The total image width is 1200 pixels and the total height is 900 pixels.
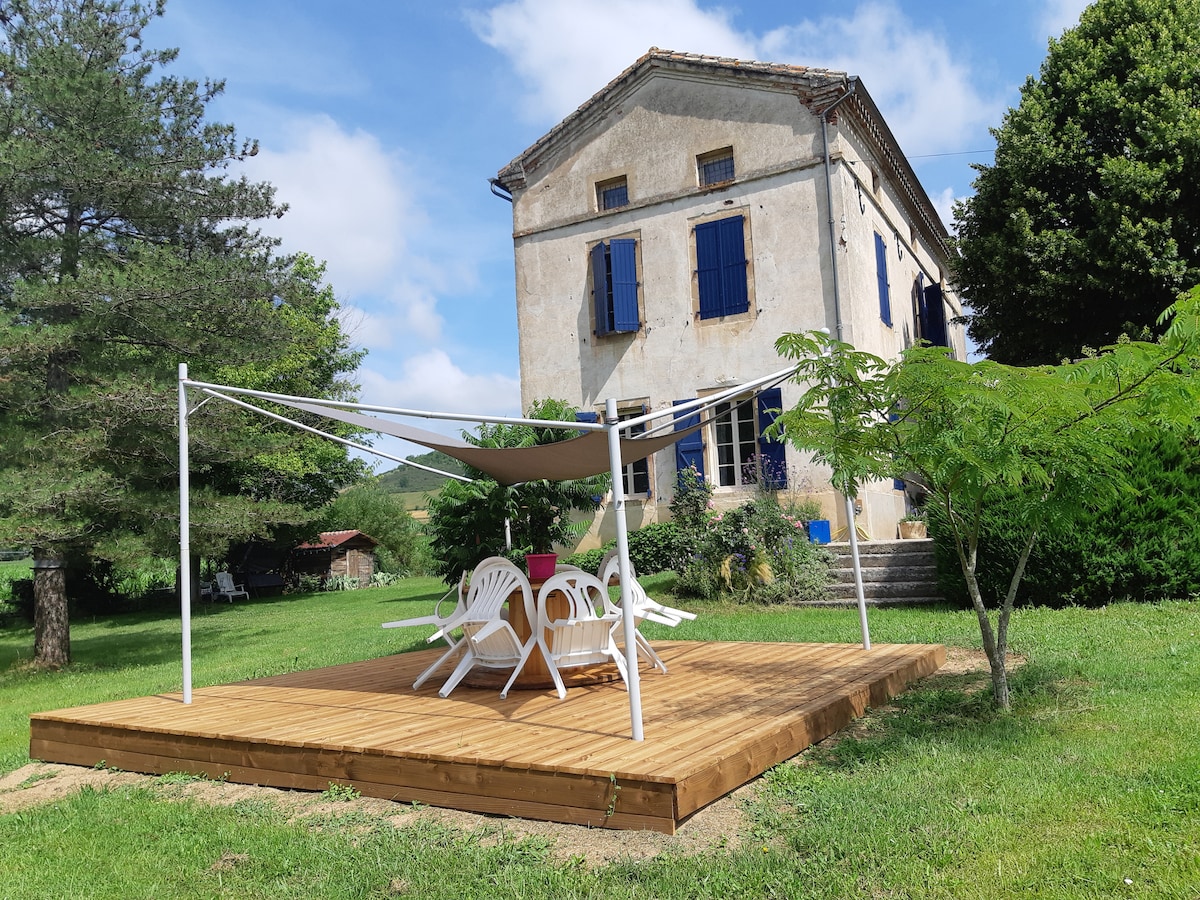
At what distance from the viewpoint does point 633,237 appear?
46.7 feet

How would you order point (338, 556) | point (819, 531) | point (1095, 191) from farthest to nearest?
point (338, 556), point (1095, 191), point (819, 531)

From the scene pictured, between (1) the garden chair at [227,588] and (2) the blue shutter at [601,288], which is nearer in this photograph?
(2) the blue shutter at [601,288]

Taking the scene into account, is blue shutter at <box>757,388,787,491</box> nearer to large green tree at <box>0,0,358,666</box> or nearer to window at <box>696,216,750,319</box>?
window at <box>696,216,750,319</box>

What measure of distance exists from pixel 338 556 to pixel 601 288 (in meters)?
14.1

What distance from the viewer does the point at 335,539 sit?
82.6 ft

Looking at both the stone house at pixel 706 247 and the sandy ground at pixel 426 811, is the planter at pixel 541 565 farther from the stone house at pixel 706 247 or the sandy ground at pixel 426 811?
the stone house at pixel 706 247

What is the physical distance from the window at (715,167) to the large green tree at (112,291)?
6.21 metres

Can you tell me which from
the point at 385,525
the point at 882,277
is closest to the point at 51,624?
the point at 882,277

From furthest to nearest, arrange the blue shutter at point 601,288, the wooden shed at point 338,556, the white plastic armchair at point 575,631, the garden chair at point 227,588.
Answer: the wooden shed at point 338,556 < the garden chair at point 227,588 < the blue shutter at point 601,288 < the white plastic armchair at point 575,631

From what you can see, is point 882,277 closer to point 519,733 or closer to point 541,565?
point 541,565

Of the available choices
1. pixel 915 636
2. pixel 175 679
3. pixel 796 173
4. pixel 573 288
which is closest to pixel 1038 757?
pixel 915 636

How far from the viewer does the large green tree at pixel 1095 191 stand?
13094mm

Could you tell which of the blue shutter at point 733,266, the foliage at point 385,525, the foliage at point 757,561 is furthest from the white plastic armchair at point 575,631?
the foliage at point 385,525

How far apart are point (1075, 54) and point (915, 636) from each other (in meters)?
11.5
